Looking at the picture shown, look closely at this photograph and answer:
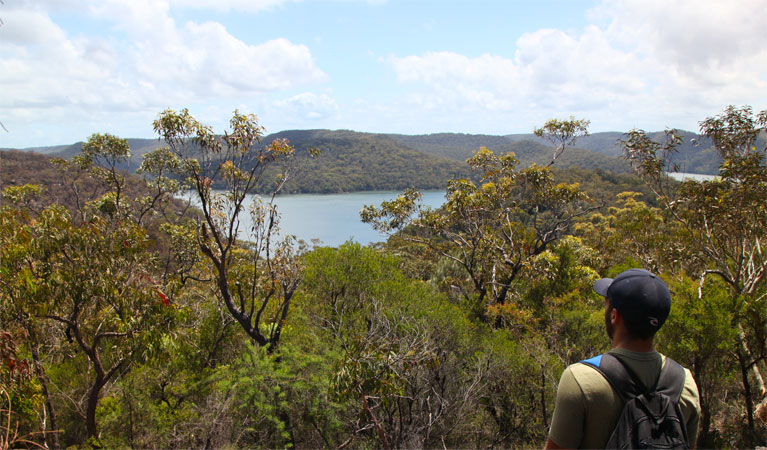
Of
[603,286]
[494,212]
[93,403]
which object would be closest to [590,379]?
[603,286]

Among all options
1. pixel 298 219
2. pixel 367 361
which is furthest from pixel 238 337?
pixel 298 219

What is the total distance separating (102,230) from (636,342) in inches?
Answer: 271

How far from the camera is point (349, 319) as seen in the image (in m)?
10.1

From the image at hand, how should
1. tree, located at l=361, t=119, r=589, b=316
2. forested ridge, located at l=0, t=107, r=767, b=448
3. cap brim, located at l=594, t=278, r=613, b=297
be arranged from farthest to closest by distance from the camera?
tree, located at l=361, t=119, r=589, b=316 → forested ridge, located at l=0, t=107, r=767, b=448 → cap brim, located at l=594, t=278, r=613, b=297

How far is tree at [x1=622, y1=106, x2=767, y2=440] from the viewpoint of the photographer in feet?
27.9

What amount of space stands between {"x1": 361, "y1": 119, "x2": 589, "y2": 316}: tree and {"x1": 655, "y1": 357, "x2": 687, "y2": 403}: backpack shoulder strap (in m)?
10.1

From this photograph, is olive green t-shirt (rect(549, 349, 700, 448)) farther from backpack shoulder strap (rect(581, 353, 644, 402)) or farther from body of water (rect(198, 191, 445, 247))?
body of water (rect(198, 191, 445, 247))

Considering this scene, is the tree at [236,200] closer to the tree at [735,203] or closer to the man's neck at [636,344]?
the man's neck at [636,344]

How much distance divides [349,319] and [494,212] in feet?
17.5

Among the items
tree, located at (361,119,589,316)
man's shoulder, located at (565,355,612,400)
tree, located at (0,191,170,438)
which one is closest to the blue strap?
man's shoulder, located at (565,355,612,400)

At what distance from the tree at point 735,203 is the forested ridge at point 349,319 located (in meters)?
0.05

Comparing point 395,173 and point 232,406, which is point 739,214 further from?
point 395,173

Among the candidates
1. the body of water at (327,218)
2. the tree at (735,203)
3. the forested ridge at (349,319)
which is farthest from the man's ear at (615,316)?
the body of water at (327,218)

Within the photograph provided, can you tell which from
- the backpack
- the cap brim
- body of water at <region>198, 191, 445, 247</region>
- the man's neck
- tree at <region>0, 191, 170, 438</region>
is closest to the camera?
the backpack
